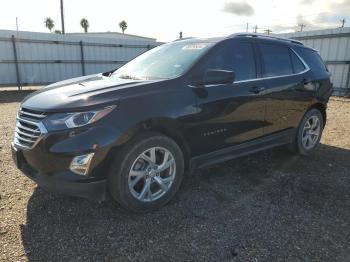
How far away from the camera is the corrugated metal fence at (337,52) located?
42.9 ft

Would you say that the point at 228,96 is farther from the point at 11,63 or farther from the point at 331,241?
the point at 11,63

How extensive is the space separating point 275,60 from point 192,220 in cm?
264

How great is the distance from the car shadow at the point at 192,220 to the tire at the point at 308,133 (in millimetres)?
779

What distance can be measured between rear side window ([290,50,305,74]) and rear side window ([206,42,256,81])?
102 cm

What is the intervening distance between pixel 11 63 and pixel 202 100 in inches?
533

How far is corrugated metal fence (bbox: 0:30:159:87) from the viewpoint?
46.9 feet

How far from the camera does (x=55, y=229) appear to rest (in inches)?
116

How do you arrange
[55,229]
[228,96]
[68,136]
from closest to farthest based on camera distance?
1. [68,136]
2. [55,229]
3. [228,96]

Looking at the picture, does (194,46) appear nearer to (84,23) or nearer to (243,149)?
(243,149)

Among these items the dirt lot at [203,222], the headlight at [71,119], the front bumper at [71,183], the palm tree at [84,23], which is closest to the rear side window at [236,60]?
the dirt lot at [203,222]

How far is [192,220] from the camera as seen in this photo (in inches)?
124

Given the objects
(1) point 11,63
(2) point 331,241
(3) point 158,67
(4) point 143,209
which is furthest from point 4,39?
(2) point 331,241

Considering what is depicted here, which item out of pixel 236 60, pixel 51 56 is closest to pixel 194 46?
pixel 236 60

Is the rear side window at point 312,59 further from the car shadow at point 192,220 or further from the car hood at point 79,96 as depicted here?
the car hood at point 79,96
